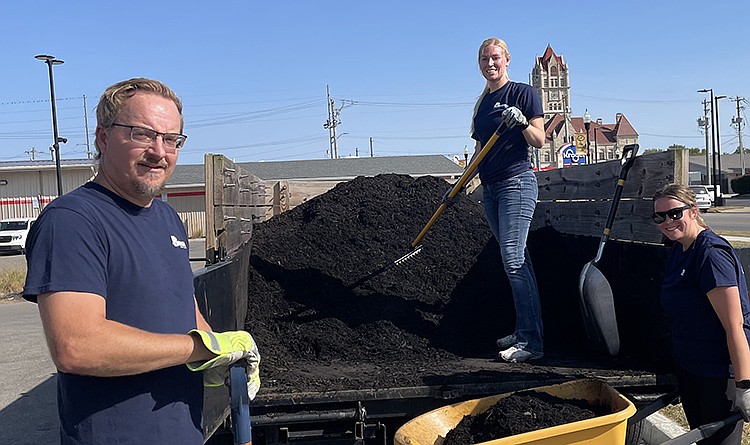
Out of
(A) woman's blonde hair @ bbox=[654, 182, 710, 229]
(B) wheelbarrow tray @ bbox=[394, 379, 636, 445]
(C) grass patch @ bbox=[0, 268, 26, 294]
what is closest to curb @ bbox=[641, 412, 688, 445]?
(B) wheelbarrow tray @ bbox=[394, 379, 636, 445]

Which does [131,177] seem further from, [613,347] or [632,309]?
[632,309]

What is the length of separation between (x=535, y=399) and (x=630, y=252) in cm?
147

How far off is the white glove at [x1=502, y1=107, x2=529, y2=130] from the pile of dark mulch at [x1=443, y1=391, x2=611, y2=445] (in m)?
1.63

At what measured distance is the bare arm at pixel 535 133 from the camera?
413 cm

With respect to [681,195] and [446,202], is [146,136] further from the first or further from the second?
[446,202]

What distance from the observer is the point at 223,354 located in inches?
74.9

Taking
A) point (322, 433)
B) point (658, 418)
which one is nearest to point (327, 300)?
point (322, 433)

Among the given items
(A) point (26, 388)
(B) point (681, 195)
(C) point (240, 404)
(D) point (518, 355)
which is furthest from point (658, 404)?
(A) point (26, 388)

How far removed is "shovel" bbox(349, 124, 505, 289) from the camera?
4.18 m

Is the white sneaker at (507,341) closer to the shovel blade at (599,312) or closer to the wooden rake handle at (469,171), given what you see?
the shovel blade at (599,312)

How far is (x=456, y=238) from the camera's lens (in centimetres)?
562

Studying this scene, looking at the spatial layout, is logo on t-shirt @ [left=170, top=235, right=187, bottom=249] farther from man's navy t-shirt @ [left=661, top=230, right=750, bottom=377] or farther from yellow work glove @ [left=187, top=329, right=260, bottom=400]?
man's navy t-shirt @ [left=661, top=230, right=750, bottom=377]

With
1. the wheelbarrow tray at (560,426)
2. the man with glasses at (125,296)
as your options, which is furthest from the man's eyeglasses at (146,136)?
the wheelbarrow tray at (560,426)

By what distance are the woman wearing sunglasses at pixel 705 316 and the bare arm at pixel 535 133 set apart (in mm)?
1008
